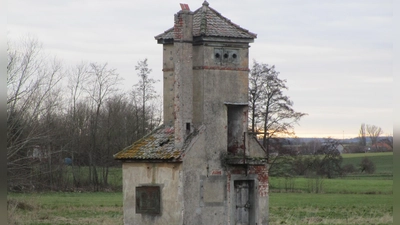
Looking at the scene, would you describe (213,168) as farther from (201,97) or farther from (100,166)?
(100,166)

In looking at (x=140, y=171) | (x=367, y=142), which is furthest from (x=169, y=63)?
(x=367, y=142)

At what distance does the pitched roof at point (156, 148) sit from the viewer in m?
23.4

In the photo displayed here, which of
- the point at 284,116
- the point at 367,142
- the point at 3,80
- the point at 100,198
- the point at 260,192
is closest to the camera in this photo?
the point at 3,80

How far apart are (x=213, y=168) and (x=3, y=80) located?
1315cm

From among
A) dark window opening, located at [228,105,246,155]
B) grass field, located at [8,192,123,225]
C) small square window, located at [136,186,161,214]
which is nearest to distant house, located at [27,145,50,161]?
grass field, located at [8,192,123,225]

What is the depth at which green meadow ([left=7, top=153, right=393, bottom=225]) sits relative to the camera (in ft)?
107

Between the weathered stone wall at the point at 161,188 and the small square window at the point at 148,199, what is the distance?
0.13 m

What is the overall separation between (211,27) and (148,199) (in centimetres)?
546

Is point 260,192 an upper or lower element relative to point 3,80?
lower

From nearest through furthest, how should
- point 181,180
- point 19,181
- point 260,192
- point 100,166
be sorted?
point 181,180, point 260,192, point 19,181, point 100,166

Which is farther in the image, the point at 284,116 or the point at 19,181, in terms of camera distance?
the point at 284,116

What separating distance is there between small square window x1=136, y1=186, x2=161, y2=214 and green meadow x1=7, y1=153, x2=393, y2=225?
17.9ft

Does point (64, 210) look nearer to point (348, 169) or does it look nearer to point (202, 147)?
point (202, 147)

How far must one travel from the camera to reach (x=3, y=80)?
37.3 ft
